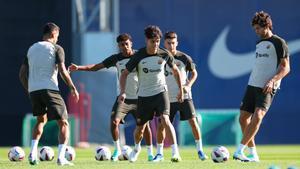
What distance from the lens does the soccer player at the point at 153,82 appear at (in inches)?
611

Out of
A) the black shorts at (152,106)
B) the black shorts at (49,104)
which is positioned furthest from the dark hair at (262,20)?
the black shorts at (49,104)

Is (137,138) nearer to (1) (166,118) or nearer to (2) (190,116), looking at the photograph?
(1) (166,118)

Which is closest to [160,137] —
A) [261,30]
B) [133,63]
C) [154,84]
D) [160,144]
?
[160,144]

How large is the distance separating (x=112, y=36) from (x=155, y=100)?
11073 mm

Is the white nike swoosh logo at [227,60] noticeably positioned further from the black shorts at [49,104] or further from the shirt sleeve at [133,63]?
the black shorts at [49,104]

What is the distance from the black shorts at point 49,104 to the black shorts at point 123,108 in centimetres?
215

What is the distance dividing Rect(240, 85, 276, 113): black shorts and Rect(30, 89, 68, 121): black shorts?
2.86m

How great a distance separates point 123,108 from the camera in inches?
674

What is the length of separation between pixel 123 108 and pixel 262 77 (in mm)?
2929

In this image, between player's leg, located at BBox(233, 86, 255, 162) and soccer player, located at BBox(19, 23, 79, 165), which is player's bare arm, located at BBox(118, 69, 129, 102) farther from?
player's leg, located at BBox(233, 86, 255, 162)

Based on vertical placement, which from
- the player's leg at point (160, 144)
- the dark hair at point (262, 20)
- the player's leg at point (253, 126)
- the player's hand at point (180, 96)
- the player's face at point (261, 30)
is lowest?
the player's leg at point (160, 144)

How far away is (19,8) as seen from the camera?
27688mm

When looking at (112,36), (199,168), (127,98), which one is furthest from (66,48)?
(199,168)

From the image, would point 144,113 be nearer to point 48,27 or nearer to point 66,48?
point 48,27
